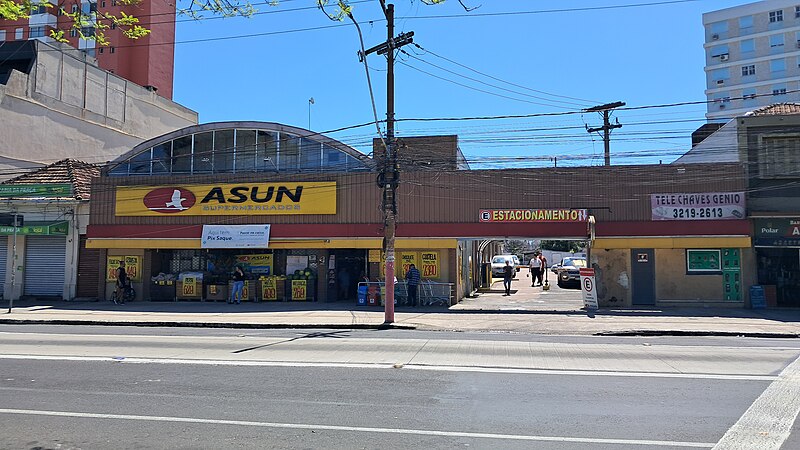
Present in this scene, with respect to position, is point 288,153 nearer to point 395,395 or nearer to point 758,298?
point 395,395

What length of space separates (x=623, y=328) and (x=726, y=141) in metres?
11.4

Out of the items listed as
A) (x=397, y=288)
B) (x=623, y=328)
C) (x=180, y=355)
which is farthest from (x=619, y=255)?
(x=180, y=355)

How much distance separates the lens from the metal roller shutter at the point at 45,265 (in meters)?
24.2

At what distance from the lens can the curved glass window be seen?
77.2 feet

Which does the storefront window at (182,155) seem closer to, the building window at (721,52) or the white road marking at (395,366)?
the white road marking at (395,366)

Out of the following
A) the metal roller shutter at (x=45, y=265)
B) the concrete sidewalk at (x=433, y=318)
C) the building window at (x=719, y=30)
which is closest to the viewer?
the concrete sidewalk at (x=433, y=318)

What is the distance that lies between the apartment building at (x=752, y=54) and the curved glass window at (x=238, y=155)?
4945cm

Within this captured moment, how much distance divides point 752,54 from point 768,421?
223 ft

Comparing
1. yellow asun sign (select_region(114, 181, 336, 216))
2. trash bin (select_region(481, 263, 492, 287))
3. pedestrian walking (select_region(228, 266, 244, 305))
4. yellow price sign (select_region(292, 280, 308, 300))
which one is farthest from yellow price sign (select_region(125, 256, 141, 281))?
trash bin (select_region(481, 263, 492, 287))

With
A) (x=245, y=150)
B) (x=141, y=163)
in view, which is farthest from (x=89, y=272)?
(x=245, y=150)

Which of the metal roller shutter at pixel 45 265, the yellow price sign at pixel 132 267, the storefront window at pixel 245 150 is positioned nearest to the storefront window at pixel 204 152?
the storefront window at pixel 245 150

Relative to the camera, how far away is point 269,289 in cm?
2336

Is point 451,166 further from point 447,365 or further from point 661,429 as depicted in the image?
point 661,429

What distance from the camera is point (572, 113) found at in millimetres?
17594
